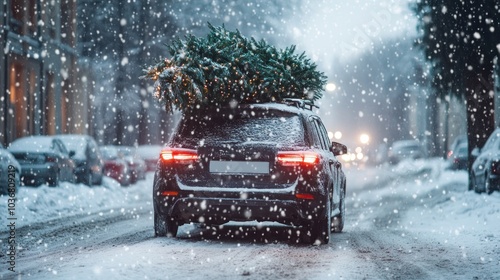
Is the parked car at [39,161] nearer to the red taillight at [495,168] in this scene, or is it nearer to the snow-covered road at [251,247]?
the snow-covered road at [251,247]

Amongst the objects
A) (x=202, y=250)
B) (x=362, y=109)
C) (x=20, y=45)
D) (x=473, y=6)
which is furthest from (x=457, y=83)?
(x=362, y=109)

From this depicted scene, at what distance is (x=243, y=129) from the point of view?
10.3m

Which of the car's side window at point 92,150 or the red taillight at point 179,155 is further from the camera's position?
the car's side window at point 92,150

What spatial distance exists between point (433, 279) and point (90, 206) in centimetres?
1383

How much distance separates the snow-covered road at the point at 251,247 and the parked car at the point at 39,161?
8.64 ft

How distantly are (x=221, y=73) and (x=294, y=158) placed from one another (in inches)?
82.6

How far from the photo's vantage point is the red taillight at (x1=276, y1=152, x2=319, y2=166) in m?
9.88

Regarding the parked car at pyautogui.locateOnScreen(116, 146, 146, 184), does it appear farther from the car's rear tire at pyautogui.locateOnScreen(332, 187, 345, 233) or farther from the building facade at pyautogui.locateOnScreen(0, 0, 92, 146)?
the car's rear tire at pyautogui.locateOnScreen(332, 187, 345, 233)

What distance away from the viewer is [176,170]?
33.2 ft

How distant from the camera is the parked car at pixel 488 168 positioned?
61.0 feet

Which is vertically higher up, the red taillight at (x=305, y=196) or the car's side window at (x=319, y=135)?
the car's side window at (x=319, y=135)

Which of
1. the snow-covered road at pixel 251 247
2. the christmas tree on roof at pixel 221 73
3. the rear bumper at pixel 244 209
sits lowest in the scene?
the snow-covered road at pixel 251 247


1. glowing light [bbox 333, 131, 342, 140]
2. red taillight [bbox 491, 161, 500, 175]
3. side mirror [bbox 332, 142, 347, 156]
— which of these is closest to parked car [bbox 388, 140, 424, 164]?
red taillight [bbox 491, 161, 500, 175]

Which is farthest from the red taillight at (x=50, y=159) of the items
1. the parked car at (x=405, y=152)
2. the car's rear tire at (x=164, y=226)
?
the parked car at (x=405, y=152)
